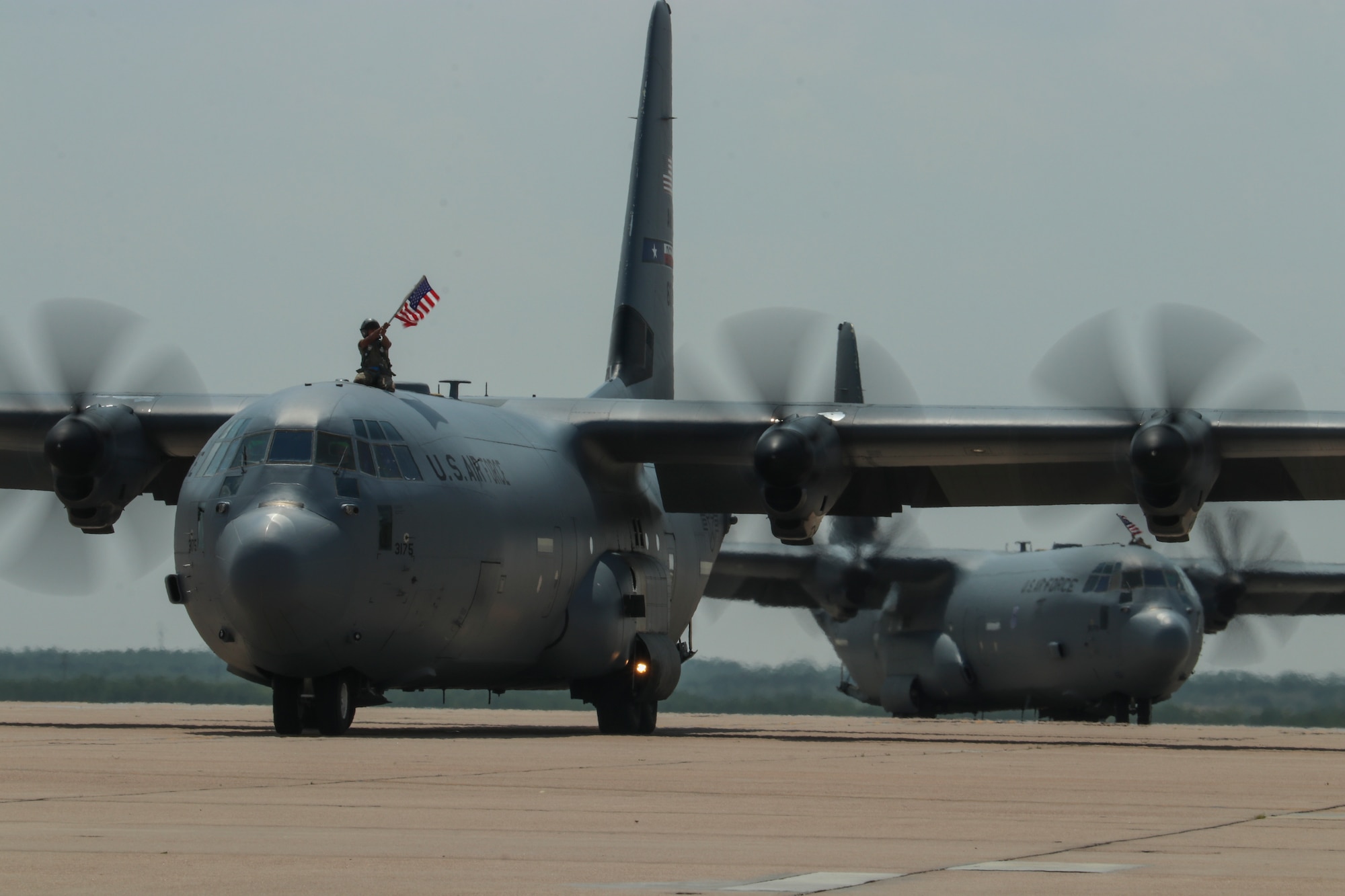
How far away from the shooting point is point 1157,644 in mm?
37094

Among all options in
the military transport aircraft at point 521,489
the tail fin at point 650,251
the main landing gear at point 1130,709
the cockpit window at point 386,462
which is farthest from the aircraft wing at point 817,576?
the cockpit window at point 386,462

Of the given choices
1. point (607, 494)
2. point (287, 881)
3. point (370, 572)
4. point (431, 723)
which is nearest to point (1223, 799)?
point (287, 881)

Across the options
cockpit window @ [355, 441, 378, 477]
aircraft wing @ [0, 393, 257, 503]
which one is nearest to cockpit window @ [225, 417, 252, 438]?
cockpit window @ [355, 441, 378, 477]

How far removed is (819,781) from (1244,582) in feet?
108

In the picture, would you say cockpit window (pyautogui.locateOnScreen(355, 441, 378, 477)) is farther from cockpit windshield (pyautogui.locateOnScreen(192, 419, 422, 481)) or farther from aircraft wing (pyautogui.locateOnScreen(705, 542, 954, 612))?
aircraft wing (pyautogui.locateOnScreen(705, 542, 954, 612))

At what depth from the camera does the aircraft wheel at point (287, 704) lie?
17.7 meters

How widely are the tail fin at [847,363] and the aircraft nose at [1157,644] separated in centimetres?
913

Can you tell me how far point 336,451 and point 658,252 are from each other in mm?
11376

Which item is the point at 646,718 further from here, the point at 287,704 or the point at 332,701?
the point at 287,704

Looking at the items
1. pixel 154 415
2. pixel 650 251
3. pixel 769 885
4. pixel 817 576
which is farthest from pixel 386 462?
pixel 817 576

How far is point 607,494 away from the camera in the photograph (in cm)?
2233

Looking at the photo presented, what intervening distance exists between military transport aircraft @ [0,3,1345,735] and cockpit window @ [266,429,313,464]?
22 mm

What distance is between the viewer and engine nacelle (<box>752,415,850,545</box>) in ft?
66.6

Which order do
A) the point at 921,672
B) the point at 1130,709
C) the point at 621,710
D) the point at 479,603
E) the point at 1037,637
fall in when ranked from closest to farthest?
the point at 479,603 → the point at 621,710 → the point at 1037,637 → the point at 1130,709 → the point at 921,672
